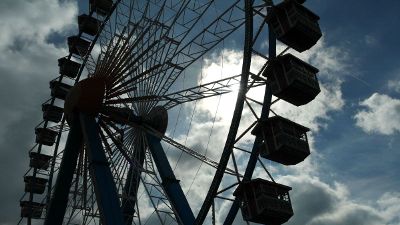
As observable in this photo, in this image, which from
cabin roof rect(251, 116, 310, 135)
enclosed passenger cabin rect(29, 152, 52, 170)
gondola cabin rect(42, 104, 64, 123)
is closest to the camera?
cabin roof rect(251, 116, 310, 135)

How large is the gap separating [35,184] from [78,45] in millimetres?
8900

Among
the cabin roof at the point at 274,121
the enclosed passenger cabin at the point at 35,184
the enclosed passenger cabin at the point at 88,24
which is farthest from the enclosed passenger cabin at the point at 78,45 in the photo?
the cabin roof at the point at 274,121

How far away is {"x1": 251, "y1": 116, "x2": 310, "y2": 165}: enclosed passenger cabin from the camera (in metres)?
14.5

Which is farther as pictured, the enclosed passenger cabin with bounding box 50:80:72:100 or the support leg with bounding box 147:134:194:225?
the enclosed passenger cabin with bounding box 50:80:72:100

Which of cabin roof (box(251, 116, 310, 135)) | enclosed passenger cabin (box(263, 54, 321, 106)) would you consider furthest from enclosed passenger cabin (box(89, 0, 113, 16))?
cabin roof (box(251, 116, 310, 135))

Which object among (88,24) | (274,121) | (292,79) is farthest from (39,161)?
(292,79)

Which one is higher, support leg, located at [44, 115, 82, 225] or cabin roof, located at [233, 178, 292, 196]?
support leg, located at [44, 115, 82, 225]

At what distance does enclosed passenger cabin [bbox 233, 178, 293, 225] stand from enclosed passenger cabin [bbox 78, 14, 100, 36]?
55.0 ft

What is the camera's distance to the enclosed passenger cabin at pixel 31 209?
2688 cm

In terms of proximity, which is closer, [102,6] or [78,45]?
[102,6]

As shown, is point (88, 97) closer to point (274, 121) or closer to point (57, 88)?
point (274, 121)

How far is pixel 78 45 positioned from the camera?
2786cm

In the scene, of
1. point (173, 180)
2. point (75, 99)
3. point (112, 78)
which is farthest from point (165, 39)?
point (173, 180)

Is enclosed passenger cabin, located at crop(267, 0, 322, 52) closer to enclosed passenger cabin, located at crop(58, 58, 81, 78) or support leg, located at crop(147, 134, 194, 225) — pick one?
support leg, located at crop(147, 134, 194, 225)
